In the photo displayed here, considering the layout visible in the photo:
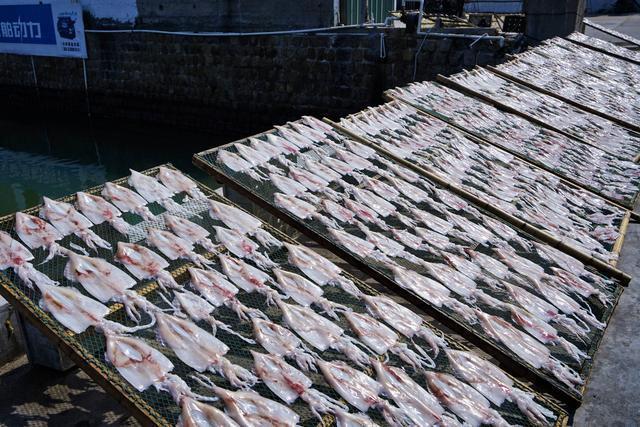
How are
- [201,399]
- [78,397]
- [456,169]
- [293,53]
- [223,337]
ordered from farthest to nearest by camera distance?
[293,53], [456,169], [78,397], [223,337], [201,399]

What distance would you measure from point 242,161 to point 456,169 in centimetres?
263

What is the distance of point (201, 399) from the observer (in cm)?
297

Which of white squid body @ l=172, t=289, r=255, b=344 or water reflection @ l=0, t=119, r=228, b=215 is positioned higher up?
white squid body @ l=172, t=289, r=255, b=344

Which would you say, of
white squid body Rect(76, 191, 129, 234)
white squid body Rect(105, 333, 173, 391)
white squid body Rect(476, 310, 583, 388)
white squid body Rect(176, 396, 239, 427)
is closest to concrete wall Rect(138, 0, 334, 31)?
white squid body Rect(76, 191, 129, 234)

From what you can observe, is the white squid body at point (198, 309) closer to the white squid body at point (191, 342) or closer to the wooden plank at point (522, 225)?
the white squid body at point (191, 342)

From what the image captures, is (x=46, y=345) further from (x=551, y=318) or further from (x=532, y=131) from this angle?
(x=532, y=131)

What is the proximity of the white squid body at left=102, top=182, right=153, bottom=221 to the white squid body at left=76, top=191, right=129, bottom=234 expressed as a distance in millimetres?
70

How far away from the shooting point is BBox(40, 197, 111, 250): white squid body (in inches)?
155

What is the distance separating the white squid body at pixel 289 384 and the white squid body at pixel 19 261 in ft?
5.02

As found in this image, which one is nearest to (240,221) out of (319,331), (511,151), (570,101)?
(319,331)

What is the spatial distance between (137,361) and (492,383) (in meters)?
2.27

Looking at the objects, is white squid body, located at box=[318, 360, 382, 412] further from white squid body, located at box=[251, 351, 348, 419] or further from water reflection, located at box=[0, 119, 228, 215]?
water reflection, located at box=[0, 119, 228, 215]

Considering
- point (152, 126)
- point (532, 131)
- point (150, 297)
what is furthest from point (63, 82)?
point (150, 297)

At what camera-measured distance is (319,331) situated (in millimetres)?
3531
